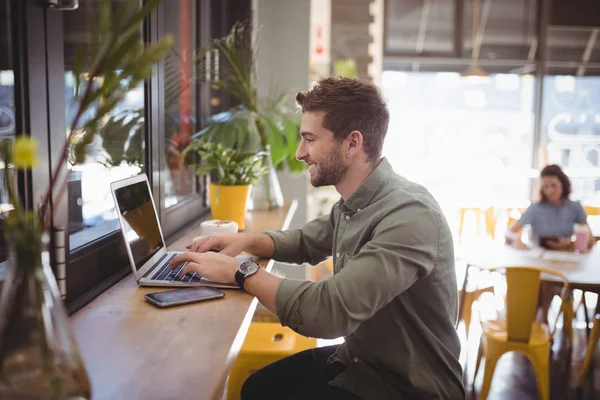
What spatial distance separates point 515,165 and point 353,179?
19.4ft

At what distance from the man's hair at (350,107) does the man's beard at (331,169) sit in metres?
0.05

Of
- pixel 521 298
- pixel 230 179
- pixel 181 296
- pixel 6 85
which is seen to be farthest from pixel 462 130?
pixel 6 85

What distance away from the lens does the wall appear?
450cm

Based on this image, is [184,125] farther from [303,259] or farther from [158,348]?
[158,348]

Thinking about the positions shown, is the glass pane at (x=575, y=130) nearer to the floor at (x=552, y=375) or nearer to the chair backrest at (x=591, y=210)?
the chair backrest at (x=591, y=210)

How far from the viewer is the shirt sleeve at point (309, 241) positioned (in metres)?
2.12

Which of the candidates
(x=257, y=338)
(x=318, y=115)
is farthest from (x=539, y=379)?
(x=318, y=115)

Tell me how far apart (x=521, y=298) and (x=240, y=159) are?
143 centimetres

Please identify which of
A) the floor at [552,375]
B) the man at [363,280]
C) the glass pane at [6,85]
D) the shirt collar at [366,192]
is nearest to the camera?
the glass pane at [6,85]

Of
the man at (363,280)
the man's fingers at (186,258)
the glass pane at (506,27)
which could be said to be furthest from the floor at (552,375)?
the glass pane at (506,27)

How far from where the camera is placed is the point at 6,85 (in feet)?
4.51

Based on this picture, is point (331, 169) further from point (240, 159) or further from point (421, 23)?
point (421, 23)

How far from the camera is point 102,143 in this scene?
2.06m

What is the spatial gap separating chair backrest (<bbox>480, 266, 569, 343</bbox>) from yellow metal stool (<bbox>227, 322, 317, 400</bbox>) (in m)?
0.99
